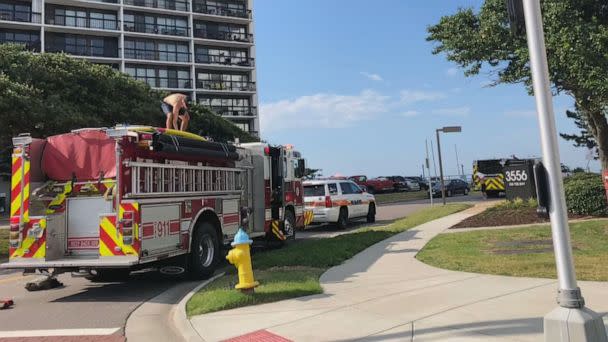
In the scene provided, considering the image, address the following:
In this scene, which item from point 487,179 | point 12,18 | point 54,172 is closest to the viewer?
point 54,172

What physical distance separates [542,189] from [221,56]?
70322 mm

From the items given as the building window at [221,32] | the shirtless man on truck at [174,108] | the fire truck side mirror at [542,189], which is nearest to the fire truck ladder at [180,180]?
the shirtless man on truck at [174,108]

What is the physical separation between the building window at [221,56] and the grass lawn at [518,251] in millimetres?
60943

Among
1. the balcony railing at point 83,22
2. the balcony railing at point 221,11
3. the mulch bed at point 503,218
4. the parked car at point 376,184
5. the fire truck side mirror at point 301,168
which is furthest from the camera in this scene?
the balcony railing at point 221,11

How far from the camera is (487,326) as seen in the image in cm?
584

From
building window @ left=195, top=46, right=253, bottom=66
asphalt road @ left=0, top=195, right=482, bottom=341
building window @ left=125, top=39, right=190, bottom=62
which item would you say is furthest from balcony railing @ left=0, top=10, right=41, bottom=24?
asphalt road @ left=0, top=195, right=482, bottom=341

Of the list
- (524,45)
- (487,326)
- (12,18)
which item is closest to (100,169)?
(487,326)

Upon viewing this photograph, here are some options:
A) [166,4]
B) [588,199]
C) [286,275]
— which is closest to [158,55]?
[166,4]

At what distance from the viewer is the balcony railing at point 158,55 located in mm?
64500

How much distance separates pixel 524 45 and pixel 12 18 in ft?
186

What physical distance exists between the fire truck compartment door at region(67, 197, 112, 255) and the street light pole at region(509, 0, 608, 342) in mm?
7033

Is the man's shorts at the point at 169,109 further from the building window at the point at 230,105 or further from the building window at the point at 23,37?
the building window at the point at 230,105

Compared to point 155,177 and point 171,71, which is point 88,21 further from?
point 155,177

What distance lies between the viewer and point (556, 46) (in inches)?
560
